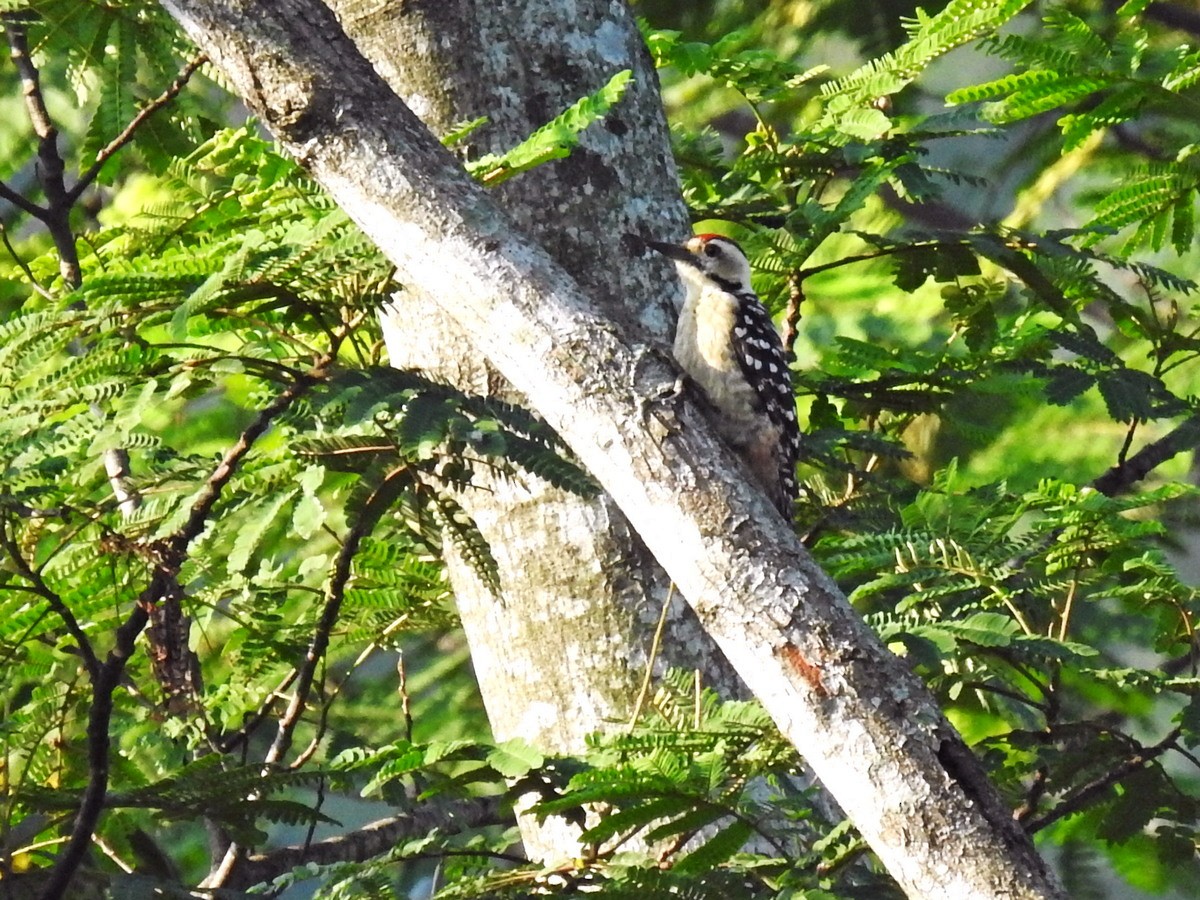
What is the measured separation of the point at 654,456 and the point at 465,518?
1.23 meters

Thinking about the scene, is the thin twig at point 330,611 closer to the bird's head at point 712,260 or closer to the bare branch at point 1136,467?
the bird's head at point 712,260

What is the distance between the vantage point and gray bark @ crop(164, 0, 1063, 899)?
222cm

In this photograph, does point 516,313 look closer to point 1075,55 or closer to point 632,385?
point 632,385

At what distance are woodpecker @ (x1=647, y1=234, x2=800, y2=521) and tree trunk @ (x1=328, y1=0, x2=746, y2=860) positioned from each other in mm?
571

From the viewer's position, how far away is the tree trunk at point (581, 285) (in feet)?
11.5

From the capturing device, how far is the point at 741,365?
4.66 m

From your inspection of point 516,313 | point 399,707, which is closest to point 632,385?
point 516,313

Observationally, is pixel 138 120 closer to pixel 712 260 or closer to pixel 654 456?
pixel 712 260

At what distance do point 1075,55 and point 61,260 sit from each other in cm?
298

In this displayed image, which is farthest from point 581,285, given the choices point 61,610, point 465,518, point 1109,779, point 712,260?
point 1109,779

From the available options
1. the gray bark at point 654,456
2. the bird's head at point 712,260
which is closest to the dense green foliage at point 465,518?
the bird's head at point 712,260

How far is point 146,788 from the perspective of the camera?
2756 millimetres

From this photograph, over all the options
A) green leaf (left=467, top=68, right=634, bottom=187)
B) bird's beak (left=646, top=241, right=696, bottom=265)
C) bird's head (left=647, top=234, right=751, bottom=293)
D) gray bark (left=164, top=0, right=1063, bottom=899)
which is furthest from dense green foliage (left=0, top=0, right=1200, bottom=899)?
bird's beak (left=646, top=241, right=696, bottom=265)

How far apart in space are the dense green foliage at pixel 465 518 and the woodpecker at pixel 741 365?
0.12m
